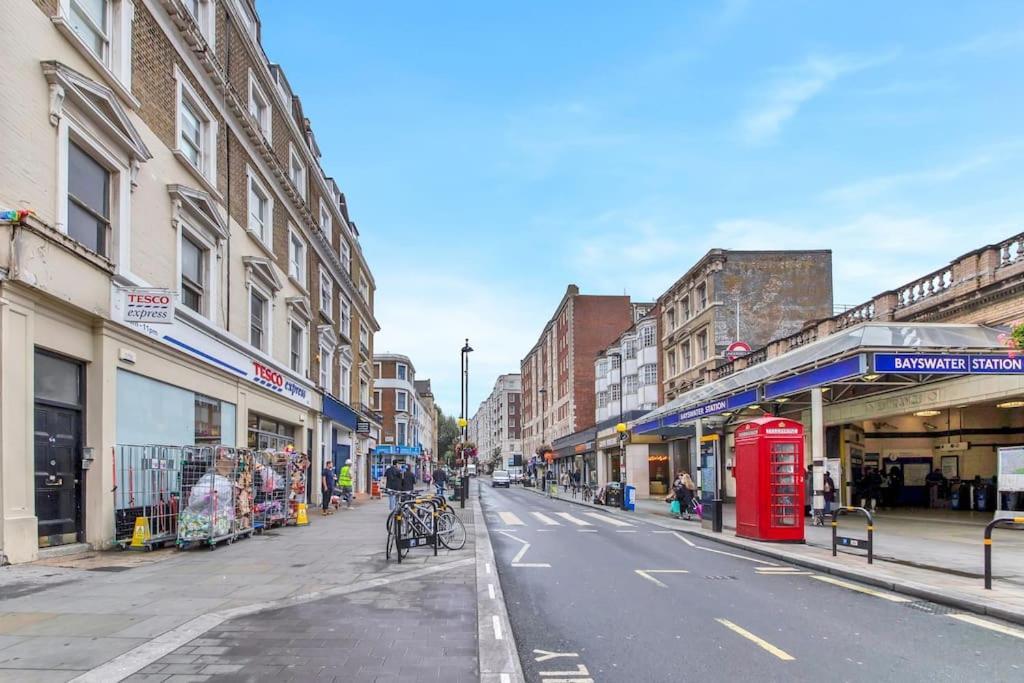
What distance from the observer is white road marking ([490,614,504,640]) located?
21.7 feet

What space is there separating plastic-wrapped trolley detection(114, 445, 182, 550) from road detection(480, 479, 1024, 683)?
6038 millimetres

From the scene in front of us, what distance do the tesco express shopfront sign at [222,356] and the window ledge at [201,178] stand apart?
3.49 m

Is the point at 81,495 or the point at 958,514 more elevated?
the point at 81,495

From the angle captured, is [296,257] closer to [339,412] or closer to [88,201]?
[339,412]

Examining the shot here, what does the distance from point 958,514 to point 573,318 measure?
173ft

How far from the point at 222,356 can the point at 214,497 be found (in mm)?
5746

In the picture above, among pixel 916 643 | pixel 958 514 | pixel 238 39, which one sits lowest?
pixel 958 514

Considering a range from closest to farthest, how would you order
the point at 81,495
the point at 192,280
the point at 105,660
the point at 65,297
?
1. the point at 105,660
2. the point at 65,297
3. the point at 81,495
4. the point at 192,280

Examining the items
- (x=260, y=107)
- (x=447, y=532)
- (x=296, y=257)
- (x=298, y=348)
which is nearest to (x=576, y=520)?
(x=447, y=532)

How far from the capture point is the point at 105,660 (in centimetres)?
553

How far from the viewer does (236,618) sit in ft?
23.6

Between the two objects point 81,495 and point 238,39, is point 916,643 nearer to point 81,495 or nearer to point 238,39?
point 81,495

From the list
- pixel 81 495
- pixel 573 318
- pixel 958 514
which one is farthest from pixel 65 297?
pixel 573 318

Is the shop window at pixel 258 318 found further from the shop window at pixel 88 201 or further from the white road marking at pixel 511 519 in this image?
the white road marking at pixel 511 519
